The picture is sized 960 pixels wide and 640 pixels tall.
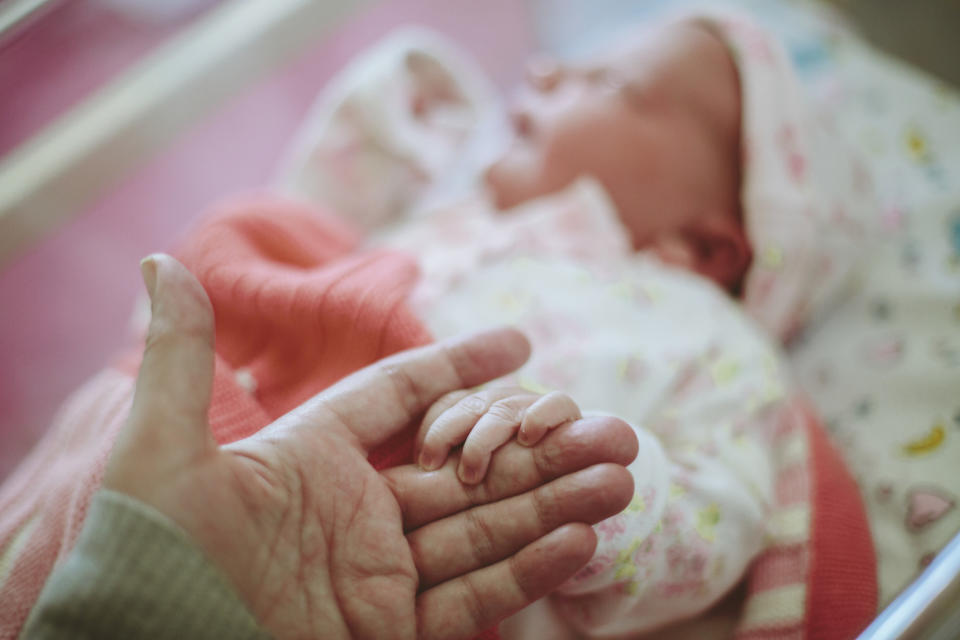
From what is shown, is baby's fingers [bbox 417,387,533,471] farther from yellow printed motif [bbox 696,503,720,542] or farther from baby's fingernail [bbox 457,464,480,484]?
yellow printed motif [bbox 696,503,720,542]

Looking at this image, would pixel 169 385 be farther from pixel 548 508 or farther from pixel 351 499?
pixel 548 508

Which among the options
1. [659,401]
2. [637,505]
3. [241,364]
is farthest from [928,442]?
[241,364]

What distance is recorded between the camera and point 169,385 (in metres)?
0.42

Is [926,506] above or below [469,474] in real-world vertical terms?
below

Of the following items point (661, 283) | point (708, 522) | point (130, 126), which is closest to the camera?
point (708, 522)

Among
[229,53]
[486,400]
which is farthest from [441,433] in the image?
[229,53]

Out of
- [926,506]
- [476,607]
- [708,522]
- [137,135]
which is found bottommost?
[926,506]

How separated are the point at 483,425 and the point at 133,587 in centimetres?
25

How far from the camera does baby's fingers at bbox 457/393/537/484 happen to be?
497mm

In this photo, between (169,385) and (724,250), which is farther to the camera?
(724,250)

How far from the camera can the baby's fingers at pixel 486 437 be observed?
0.50 meters

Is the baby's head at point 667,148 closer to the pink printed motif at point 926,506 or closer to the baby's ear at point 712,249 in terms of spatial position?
the baby's ear at point 712,249

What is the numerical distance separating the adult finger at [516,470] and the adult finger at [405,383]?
5 cm

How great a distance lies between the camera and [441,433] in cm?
51
